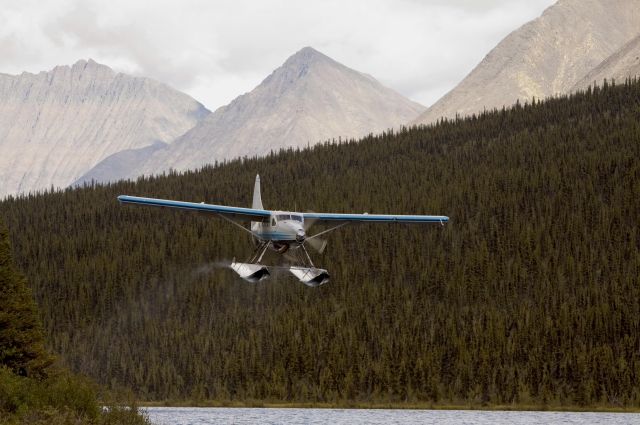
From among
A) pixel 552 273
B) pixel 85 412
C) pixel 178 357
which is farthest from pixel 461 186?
pixel 85 412

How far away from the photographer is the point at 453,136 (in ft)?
522

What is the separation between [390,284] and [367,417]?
3012 centimetres

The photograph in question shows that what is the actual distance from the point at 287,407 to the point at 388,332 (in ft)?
40.4

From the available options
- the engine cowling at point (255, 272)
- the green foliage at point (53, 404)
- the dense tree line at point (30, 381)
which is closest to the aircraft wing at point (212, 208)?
the engine cowling at point (255, 272)

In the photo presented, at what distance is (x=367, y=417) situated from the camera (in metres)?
75.9

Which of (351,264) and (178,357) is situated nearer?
(178,357)

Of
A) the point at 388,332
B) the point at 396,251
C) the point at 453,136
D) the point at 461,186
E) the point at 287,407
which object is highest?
the point at 453,136

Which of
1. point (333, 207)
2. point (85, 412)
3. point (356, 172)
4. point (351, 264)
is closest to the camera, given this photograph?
point (85, 412)

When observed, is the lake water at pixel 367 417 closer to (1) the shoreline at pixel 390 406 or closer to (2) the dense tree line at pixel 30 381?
(1) the shoreline at pixel 390 406

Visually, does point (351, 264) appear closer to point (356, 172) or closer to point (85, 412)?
point (356, 172)

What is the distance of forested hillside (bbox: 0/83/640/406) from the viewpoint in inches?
3548

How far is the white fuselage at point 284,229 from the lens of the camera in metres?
49.3

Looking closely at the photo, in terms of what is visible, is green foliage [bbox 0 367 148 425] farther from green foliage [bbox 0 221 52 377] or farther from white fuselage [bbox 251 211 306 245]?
white fuselage [bbox 251 211 306 245]

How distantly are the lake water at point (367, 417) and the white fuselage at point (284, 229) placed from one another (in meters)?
17.4
